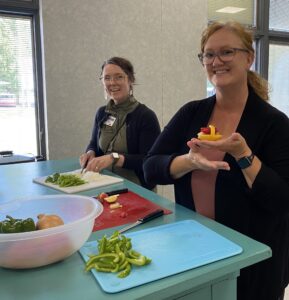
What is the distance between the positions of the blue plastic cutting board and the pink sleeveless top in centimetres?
21

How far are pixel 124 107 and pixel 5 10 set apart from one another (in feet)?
4.65

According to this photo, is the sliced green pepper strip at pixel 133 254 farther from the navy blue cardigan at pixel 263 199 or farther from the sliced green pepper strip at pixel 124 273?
the navy blue cardigan at pixel 263 199

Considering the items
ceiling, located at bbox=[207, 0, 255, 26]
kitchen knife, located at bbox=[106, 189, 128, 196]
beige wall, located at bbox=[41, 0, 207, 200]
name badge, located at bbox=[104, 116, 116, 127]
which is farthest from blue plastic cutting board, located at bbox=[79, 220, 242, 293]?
ceiling, located at bbox=[207, 0, 255, 26]

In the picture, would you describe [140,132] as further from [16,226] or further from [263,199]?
[16,226]

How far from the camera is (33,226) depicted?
0.79 m

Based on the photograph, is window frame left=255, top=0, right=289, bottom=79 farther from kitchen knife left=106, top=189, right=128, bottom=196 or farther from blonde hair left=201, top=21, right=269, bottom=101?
kitchen knife left=106, top=189, right=128, bottom=196

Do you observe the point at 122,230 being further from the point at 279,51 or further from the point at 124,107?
the point at 279,51

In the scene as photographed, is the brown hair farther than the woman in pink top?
Yes

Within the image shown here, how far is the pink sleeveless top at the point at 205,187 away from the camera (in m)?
1.24

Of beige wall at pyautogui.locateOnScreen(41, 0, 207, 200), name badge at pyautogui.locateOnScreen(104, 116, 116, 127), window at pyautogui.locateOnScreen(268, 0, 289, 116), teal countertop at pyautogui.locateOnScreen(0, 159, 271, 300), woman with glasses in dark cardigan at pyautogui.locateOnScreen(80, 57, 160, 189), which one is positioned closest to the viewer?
teal countertop at pyautogui.locateOnScreen(0, 159, 271, 300)

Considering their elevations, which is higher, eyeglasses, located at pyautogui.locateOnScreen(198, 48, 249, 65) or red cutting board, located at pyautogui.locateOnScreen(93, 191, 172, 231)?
eyeglasses, located at pyautogui.locateOnScreen(198, 48, 249, 65)

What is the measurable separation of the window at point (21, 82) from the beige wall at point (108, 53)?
193mm

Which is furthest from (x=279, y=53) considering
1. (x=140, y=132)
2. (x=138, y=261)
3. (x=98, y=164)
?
(x=138, y=261)

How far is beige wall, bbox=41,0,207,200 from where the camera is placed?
106 inches
